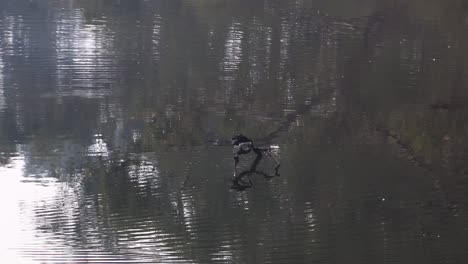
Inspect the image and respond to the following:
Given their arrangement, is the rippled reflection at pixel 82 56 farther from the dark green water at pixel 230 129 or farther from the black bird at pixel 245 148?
the black bird at pixel 245 148

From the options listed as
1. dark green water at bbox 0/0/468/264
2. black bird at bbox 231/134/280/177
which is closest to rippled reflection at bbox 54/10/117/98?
dark green water at bbox 0/0/468/264

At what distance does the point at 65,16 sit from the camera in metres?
1.45

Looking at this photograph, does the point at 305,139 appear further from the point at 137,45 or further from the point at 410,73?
the point at 137,45

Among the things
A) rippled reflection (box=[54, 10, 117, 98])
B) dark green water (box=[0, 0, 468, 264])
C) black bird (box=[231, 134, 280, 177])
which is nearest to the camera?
dark green water (box=[0, 0, 468, 264])

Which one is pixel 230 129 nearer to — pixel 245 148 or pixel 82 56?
pixel 245 148

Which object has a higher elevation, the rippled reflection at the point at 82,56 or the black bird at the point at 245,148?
the rippled reflection at the point at 82,56

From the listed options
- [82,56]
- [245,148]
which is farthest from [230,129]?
[82,56]

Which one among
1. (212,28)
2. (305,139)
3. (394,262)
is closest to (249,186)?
(305,139)

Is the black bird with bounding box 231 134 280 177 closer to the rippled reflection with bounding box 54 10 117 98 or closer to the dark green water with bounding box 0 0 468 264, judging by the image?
the dark green water with bounding box 0 0 468 264

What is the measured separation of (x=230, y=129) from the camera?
127 cm

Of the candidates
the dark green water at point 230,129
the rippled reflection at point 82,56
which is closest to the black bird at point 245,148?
the dark green water at point 230,129

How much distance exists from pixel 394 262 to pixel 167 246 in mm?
452

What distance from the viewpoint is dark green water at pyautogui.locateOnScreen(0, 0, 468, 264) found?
1.10m

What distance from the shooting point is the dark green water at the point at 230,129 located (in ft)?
3.62
